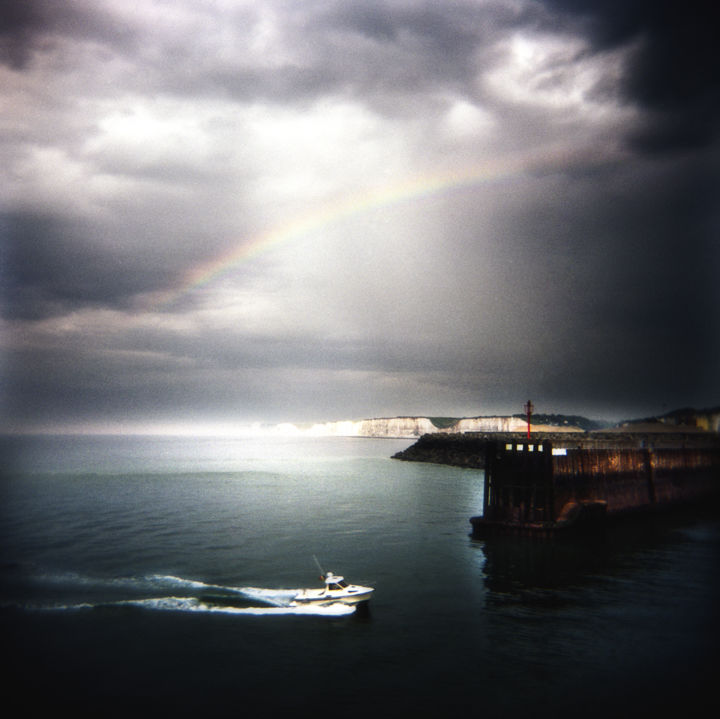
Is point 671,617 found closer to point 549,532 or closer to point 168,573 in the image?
point 549,532

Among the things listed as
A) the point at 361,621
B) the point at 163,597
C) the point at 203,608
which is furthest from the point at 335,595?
the point at 163,597

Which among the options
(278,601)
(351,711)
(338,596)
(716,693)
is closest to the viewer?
(351,711)

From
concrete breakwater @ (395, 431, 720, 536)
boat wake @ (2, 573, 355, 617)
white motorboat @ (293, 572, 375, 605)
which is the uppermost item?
concrete breakwater @ (395, 431, 720, 536)

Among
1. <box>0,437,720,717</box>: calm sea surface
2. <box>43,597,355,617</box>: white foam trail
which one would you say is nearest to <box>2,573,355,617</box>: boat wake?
<box>43,597,355,617</box>: white foam trail

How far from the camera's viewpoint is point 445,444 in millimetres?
133875

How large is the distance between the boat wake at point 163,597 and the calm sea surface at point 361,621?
6.1 inches

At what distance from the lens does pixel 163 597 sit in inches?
1075

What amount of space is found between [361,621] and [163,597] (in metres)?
10.7

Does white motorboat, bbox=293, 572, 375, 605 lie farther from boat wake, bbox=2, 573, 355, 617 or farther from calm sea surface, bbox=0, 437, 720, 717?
calm sea surface, bbox=0, 437, 720, 717

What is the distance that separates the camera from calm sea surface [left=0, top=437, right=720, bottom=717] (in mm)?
17469

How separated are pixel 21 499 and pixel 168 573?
45.5 m

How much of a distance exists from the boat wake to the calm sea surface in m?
0.16

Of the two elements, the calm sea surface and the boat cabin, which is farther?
the boat cabin

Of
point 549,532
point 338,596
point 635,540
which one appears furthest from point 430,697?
point 635,540
